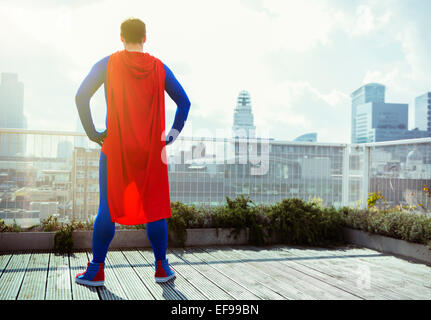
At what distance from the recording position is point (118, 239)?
3840 mm

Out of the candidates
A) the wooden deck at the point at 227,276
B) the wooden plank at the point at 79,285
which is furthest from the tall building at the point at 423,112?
the wooden plank at the point at 79,285

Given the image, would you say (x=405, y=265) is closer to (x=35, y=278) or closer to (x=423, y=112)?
(x=35, y=278)

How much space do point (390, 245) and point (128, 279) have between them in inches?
108

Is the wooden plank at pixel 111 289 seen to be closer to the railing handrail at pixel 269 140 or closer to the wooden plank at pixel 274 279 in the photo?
the wooden plank at pixel 274 279

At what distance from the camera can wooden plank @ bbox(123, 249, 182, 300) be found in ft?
7.59

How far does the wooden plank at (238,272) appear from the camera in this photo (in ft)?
7.87

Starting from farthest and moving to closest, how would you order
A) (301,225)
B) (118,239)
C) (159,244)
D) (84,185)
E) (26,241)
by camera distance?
(301,225), (84,185), (118,239), (26,241), (159,244)

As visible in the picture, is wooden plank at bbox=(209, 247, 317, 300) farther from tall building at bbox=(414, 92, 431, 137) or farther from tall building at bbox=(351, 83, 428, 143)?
tall building at bbox=(414, 92, 431, 137)

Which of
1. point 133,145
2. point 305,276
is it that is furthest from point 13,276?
point 305,276

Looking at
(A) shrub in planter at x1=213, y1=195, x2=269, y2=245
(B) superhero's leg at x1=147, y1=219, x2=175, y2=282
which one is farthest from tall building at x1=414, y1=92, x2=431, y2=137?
(B) superhero's leg at x1=147, y1=219, x2=175, y2=282
